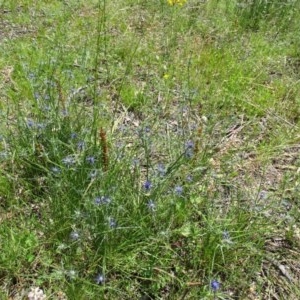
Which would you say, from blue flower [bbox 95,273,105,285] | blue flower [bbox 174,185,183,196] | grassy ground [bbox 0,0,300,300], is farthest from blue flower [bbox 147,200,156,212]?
blue flower [bbox 95,273,105,285]

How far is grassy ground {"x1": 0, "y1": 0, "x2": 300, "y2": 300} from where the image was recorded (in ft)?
6.11

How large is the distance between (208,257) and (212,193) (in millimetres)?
406

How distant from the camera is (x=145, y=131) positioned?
2.24 metres

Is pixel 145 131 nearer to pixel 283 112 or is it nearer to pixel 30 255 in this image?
pixel 30 255

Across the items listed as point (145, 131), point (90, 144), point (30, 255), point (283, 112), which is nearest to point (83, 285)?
point (30, 255)

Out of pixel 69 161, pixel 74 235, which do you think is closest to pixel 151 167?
pixel 69 161

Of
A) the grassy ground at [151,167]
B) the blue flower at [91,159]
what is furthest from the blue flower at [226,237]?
the blue flower at [91,159]

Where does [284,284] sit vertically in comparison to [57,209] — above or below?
below

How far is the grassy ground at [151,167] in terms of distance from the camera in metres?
1.86

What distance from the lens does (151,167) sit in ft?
6.73

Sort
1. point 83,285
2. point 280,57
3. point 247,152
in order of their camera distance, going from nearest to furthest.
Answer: point 83,285
point 247,152
point 280,57

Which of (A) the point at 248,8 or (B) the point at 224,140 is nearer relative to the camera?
(B) the point at 224,140

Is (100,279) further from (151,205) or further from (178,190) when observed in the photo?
(178,190)

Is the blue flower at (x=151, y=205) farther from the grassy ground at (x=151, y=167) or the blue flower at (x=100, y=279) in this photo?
the blue flower at (x=100, y=279)
